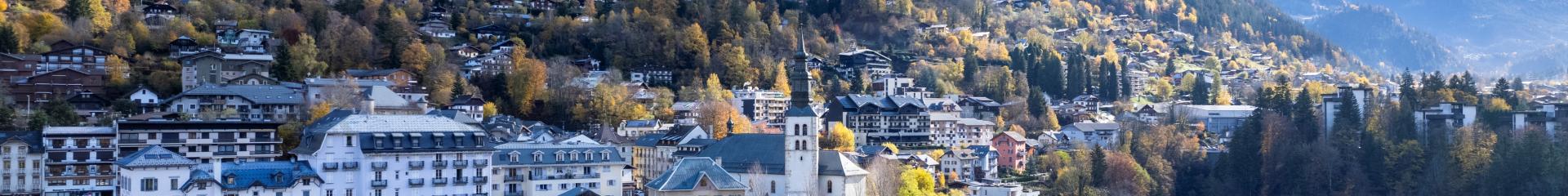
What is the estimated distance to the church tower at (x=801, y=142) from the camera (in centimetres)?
6456

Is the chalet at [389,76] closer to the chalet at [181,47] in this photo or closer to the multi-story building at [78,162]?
the chalet at [181,47]

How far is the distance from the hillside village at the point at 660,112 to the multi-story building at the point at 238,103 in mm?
139

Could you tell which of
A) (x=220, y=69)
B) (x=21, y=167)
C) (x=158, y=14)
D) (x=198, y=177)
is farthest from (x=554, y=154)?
(x=158, y=14)

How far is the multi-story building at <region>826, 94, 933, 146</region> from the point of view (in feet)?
326

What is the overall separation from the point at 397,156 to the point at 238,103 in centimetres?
2393

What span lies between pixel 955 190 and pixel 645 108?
19772 millimetres

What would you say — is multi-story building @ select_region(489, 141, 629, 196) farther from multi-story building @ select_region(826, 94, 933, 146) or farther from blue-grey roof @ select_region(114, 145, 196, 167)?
multi-story building @ select_region(826, 94, 933, 146)

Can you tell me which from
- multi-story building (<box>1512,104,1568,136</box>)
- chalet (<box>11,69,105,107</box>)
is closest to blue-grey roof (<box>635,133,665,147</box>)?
chalet (<box>11,69,105,107</box>)

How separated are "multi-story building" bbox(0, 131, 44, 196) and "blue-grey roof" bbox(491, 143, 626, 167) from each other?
14.8 meters

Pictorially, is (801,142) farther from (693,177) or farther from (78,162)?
(78,162)

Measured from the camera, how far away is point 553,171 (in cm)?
6438

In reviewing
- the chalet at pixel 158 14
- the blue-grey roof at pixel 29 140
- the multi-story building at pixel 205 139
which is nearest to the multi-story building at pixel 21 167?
the blue-grey roof at pixel 29 140

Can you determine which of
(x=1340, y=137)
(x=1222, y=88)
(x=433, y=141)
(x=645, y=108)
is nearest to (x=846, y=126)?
(x=645, y=108)

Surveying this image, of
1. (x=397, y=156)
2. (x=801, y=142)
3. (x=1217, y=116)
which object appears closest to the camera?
(x=397, y=156)
